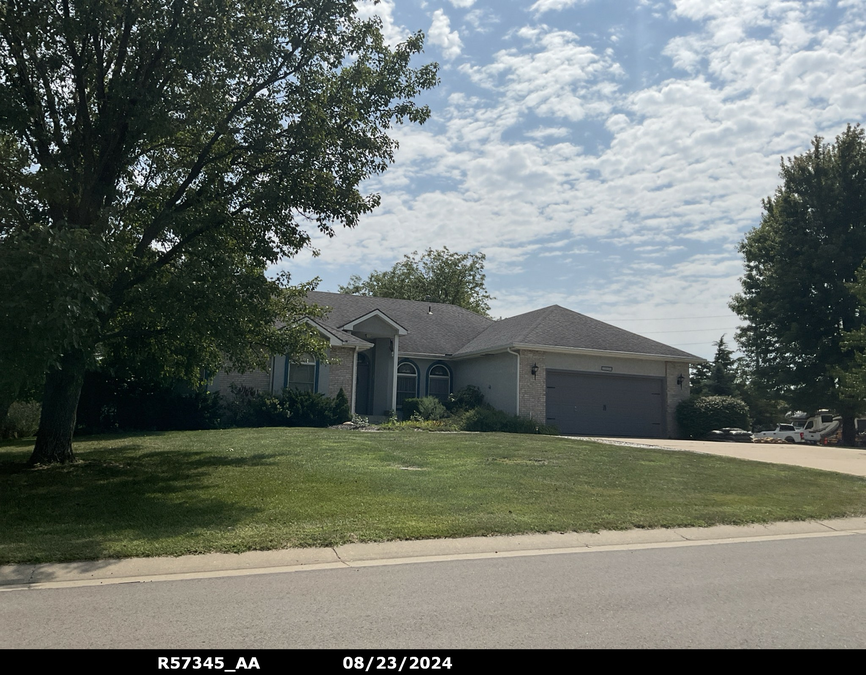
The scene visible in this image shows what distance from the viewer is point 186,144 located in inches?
531

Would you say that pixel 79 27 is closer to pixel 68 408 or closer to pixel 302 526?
pixel 68 408

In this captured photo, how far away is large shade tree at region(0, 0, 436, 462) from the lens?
11.2m

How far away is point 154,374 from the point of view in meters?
15.4

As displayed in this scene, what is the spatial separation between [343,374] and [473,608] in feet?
65.9

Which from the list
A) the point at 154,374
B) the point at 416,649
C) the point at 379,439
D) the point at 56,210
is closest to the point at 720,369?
the point at 379,439

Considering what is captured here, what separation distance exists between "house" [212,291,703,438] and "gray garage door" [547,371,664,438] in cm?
4

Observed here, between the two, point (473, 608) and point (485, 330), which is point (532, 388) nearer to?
point (485, 330)

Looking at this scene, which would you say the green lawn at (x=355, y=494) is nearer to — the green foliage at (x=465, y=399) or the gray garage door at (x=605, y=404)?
the gray garage door at (x=605, y=404)

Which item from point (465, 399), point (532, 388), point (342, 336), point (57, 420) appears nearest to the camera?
point (57, 420)

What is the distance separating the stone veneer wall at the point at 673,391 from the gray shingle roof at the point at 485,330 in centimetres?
66

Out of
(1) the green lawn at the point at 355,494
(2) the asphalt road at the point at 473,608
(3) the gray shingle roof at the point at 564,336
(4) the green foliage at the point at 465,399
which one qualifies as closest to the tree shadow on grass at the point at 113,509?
(1) the green lawn at the point at 355,494

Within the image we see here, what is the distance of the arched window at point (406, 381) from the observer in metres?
29.3

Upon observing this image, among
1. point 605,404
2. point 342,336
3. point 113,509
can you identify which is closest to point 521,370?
point 605,404
